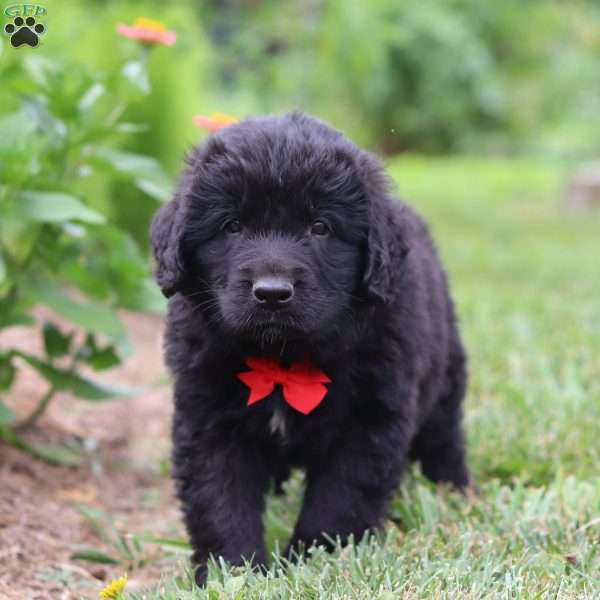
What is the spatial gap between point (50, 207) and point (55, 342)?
0.73 meters

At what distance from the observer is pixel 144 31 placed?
416 centimetres

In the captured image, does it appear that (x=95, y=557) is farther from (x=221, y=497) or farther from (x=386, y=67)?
(x=386, y=67)

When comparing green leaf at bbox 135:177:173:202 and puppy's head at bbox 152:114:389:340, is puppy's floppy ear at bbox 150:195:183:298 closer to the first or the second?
puppy's head at bbox 152:114:389:340

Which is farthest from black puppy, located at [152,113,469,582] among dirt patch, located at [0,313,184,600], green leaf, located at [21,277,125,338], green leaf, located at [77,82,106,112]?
green leaf, located at [77,82,106,112]

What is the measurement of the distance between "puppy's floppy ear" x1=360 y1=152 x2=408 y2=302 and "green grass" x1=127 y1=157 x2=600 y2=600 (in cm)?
69

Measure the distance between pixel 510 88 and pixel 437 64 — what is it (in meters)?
2.06

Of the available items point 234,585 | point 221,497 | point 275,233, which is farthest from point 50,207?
point 234,585

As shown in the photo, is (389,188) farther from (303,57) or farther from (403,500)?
(303,57)

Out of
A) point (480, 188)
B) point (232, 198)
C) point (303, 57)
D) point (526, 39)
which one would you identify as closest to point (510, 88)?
point (526, 39)

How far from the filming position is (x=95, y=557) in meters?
3.56

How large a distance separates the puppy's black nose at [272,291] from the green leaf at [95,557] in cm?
128

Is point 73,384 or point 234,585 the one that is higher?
point 234,585

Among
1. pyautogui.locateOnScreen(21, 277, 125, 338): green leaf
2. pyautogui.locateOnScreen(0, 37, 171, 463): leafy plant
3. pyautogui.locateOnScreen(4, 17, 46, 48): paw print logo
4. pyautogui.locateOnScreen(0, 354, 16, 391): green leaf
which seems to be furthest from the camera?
pyautogui.locateOnScreen(0, 354, 16, 391): green leaf

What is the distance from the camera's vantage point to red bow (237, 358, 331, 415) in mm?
2939
